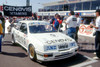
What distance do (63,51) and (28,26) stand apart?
2090mm

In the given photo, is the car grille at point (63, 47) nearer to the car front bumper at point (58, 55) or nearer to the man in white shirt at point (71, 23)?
the car front bumper at point (58, 55)

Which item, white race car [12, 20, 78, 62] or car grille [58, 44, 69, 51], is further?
car grille [58, 44, 69, 51]

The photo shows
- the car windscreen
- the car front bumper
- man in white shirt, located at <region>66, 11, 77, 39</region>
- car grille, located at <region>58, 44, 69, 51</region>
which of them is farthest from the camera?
man in white shirt, located at <region>66, 11, 77, 39</region>

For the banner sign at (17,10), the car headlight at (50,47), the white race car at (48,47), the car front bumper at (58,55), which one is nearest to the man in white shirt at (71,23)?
the white race car at (48,47)

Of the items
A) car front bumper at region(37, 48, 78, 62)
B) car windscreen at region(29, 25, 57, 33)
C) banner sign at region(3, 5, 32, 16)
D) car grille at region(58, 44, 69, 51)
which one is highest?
banner sign at region(3, 5, 32, 16)

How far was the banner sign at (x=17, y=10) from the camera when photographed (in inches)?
476

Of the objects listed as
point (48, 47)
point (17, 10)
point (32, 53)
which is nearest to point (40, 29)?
point (32, 53)

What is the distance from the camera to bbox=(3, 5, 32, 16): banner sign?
12.1 metres

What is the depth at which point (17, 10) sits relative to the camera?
496 inches

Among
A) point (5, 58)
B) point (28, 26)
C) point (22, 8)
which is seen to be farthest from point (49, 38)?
point (22, 8)

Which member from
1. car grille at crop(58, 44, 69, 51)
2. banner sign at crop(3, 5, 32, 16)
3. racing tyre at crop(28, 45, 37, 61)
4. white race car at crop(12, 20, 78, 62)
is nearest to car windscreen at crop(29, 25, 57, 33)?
white race car at crop(12, 20, 78, 62)

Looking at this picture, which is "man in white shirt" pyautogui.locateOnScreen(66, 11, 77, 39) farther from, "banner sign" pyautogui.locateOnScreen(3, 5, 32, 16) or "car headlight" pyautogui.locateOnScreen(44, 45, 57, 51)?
"banner sign" pyautogui.locateOnScreen(3, 5, 32, 16)

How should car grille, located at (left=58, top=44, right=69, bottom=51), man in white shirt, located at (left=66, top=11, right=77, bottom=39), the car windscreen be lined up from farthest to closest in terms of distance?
man in white shirt, located at (left=66, top=11, right=77, bottom=39)
the car windscreen
car grille, located at (left=58, top=44, right=69, bottom=51)

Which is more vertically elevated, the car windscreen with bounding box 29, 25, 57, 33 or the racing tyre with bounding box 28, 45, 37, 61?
the car windscreen with bounding box 29, 25, 57, 33
